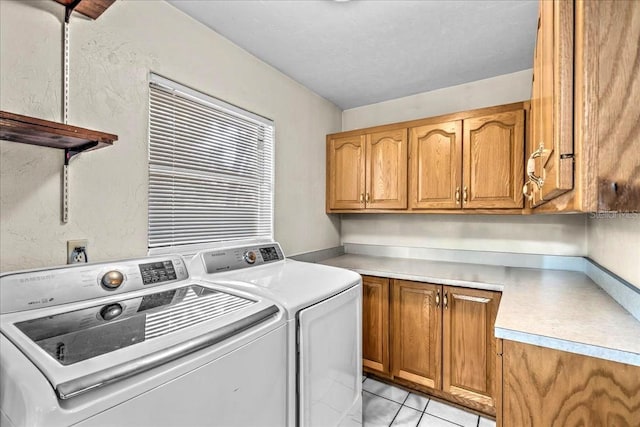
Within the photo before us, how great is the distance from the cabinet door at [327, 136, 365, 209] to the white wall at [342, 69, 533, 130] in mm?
420

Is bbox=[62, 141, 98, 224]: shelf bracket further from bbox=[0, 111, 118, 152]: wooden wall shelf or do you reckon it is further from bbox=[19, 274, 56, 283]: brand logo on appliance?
bbox=[19, 274, 56, 283]: brand logo on appliance

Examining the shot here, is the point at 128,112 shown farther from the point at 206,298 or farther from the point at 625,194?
the point at 625,194

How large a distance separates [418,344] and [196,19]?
2593 mm

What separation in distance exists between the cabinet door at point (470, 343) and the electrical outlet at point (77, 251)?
81.5 inches

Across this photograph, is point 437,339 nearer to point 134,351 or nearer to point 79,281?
point 134,351

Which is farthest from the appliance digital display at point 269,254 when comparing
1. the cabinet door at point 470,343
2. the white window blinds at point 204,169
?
the cabinet door at point 470,343

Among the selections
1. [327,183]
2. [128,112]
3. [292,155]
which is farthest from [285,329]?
[327,183]

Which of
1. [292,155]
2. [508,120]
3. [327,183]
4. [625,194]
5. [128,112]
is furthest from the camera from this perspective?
[327,183]

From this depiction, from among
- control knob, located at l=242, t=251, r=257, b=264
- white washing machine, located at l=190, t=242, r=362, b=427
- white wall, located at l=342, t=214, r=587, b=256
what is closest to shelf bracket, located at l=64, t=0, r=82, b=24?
white washing machine, located at l=190, t=242, r=362, b=427

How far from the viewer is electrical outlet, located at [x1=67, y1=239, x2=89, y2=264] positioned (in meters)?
1.25

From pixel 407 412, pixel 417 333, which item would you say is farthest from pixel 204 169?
pixel 407 412

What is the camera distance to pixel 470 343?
1983 mm

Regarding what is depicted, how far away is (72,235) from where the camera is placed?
127cm

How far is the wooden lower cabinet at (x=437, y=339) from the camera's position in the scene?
1.94 m
